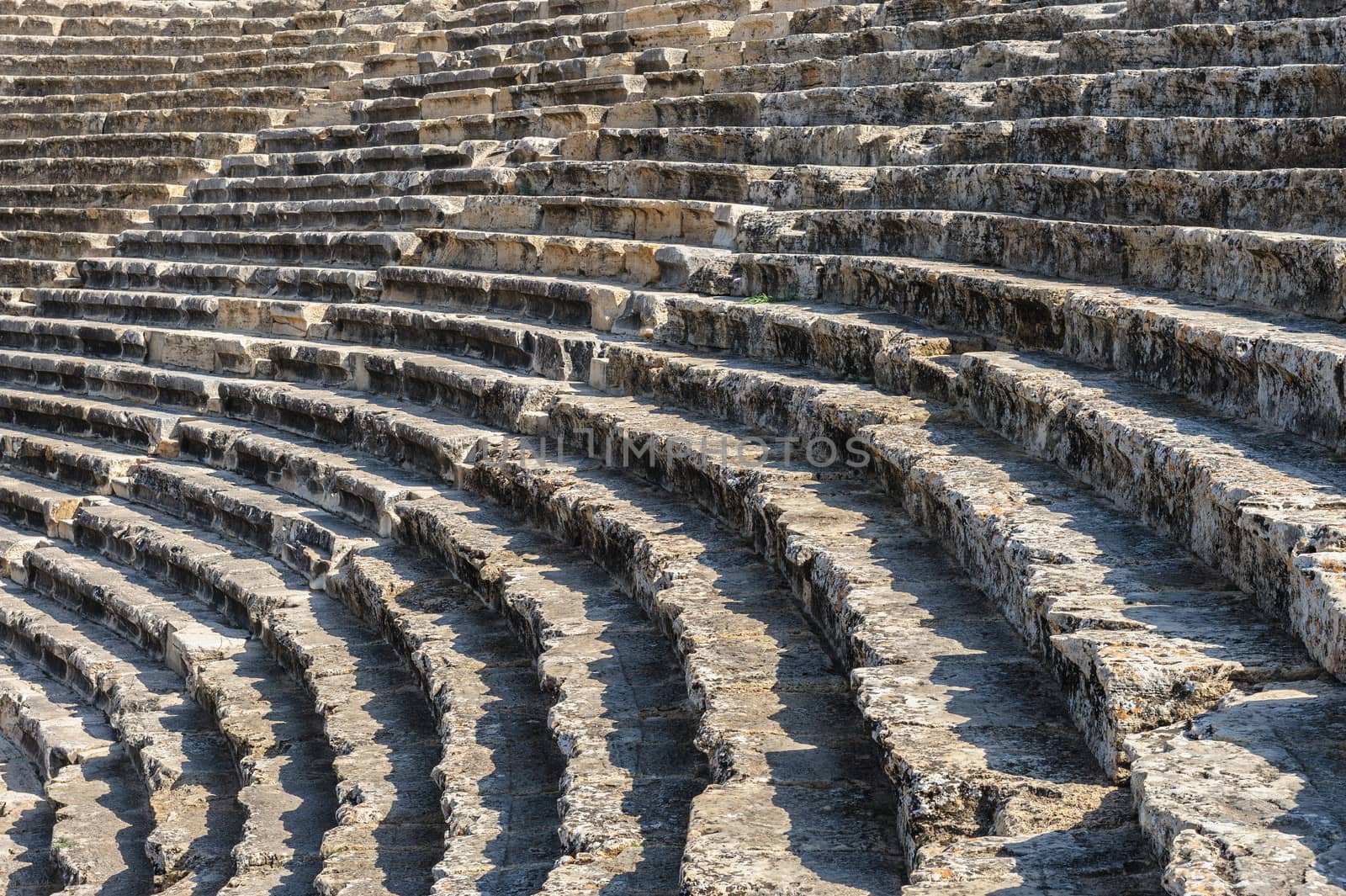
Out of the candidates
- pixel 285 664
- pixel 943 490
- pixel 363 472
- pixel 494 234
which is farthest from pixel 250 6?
pixel 943 490

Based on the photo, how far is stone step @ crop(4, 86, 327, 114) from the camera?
17125mm

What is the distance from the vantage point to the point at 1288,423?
5.32 metres

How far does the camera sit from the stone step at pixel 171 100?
17.1m

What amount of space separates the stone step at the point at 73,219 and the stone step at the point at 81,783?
733 cm

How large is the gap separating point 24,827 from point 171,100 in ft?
38.8

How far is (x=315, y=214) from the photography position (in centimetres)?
1426

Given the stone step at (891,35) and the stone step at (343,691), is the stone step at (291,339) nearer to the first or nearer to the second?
the stone step at (343,691)

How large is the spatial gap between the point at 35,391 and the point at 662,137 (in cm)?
587

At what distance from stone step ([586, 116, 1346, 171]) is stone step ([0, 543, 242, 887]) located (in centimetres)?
515

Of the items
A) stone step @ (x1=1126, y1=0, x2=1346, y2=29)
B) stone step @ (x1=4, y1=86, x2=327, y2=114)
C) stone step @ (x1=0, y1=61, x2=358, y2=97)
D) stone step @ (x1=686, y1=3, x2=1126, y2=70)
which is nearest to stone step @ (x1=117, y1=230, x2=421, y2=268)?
stone step @ (x1=4, y1=86, x2=327, y2=114)

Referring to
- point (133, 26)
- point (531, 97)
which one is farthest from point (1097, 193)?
point (133, 26)

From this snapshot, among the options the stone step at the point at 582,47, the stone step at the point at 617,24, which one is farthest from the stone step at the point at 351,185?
the stone step at the point at 617,24

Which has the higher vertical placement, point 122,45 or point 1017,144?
point 122,45

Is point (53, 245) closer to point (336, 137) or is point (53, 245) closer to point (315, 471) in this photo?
point (336, 137)
